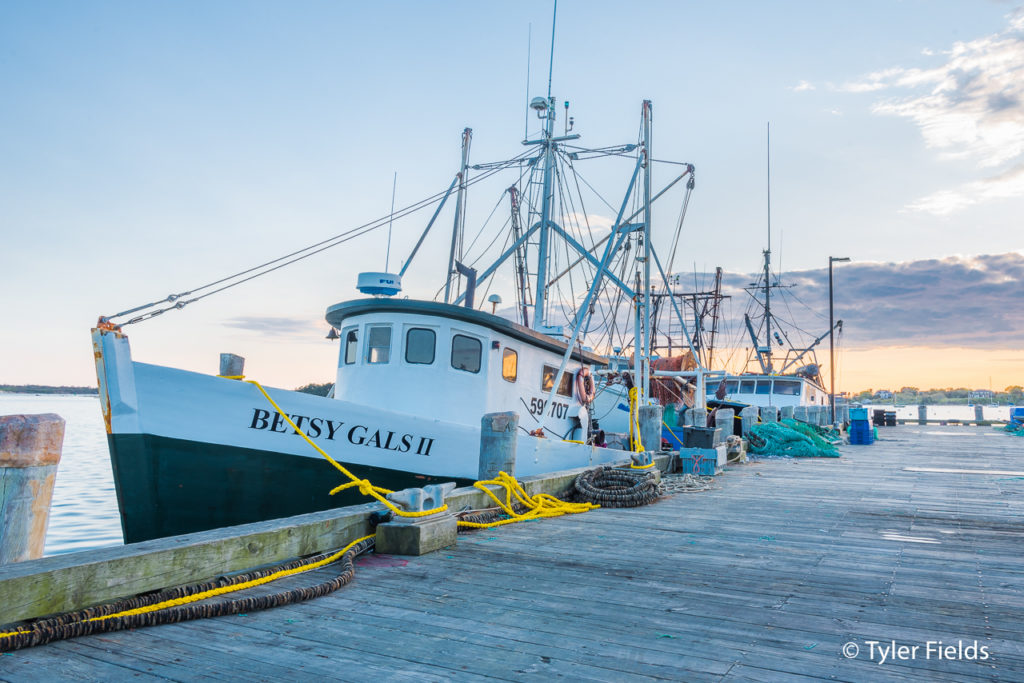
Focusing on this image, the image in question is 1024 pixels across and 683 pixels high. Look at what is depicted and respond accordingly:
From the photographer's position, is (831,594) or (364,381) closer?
(831,594)

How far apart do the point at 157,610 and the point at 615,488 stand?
6338mm

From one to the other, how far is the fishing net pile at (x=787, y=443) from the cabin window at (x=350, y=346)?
13.0 meters

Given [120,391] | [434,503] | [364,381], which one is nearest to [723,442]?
[364,381]

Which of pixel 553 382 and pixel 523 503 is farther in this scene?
pixel 553 382

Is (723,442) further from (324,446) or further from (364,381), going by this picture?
(324,446)

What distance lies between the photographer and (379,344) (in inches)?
448

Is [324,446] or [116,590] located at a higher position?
[324,446]

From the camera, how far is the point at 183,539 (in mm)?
4340

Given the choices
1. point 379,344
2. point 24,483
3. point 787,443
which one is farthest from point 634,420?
point 24,483

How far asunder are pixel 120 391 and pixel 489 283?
1004cm

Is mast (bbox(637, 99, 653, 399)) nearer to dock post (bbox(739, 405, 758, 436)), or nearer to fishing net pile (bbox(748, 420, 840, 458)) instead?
fishing net pile (bbox(748, 420, 840, 458))

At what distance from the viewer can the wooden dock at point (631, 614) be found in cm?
314

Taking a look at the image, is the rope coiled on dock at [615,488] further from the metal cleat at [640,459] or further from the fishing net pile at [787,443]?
the fishing net pile at [787,443]

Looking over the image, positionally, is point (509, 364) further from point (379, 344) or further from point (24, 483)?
point (24, 483)
